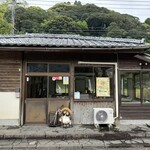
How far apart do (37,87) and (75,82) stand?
4.89ft

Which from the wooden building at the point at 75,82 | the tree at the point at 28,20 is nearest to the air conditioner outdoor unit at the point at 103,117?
the wooden building at the point at 75,82

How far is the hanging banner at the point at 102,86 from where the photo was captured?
9.45 m

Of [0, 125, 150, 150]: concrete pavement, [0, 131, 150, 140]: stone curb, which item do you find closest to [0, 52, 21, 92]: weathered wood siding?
[0, 125, 150, 150]: concrete pavement

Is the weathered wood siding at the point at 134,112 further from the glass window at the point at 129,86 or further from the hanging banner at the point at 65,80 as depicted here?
the hanging banner at the point at 65,80

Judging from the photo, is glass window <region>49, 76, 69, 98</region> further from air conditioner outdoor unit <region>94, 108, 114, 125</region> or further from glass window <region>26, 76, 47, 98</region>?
air conditioner outdoor unit <region>94, 108, 114, 125</region>

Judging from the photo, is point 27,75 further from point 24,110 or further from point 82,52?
point 82,52

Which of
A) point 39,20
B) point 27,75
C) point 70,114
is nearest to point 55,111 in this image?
point 70,114

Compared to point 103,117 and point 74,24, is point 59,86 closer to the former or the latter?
point 103,117

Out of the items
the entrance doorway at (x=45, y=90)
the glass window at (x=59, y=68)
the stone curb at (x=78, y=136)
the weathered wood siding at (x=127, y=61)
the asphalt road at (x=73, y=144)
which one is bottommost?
the asphalt road at (x=73, y=144)

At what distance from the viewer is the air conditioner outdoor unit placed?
888 cm

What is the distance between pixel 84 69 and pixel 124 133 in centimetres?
290

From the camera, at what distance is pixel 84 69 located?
9.43 metres

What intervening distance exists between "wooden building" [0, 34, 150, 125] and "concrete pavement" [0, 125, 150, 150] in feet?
2.46

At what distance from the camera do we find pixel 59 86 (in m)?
9.34
